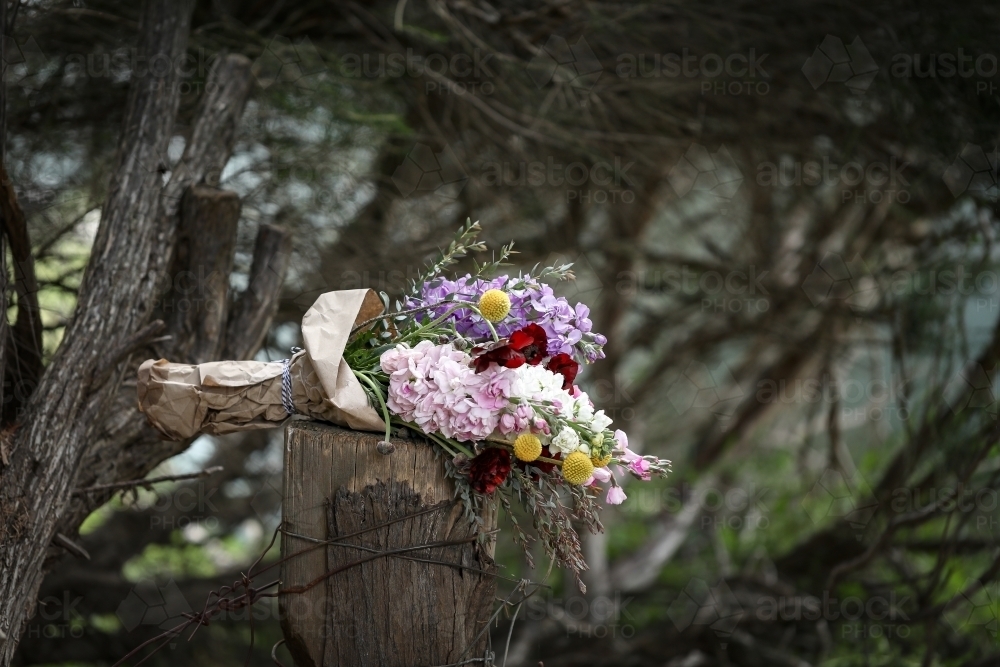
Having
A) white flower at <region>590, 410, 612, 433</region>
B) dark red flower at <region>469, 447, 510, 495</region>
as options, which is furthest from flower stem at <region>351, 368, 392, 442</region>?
white flower at <region>590, 410, 612, 433</region>

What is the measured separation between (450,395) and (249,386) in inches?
21.2

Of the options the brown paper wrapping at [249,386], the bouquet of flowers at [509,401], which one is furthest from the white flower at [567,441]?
the brown paper wrapping at [249,386]

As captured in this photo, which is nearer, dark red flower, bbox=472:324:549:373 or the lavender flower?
dark red flower, bbox=472:324:549:373

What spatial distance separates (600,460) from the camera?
1.75 metres

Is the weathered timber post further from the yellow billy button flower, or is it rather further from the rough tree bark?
the rough tree bark

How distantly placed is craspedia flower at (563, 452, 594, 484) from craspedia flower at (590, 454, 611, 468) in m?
0.03

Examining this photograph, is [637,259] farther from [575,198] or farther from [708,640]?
[708,640]

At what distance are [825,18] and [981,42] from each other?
0.60 meters

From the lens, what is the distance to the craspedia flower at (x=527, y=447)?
1.70 m

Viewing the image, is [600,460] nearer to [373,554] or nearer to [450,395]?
[450,395]

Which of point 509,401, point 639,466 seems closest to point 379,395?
point 509,401

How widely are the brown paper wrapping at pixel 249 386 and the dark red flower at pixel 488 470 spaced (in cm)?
30

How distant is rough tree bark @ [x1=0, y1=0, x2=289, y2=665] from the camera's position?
2068 mm

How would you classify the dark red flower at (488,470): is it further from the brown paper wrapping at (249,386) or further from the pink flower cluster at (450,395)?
the brown paper wrapping at (249,386)
